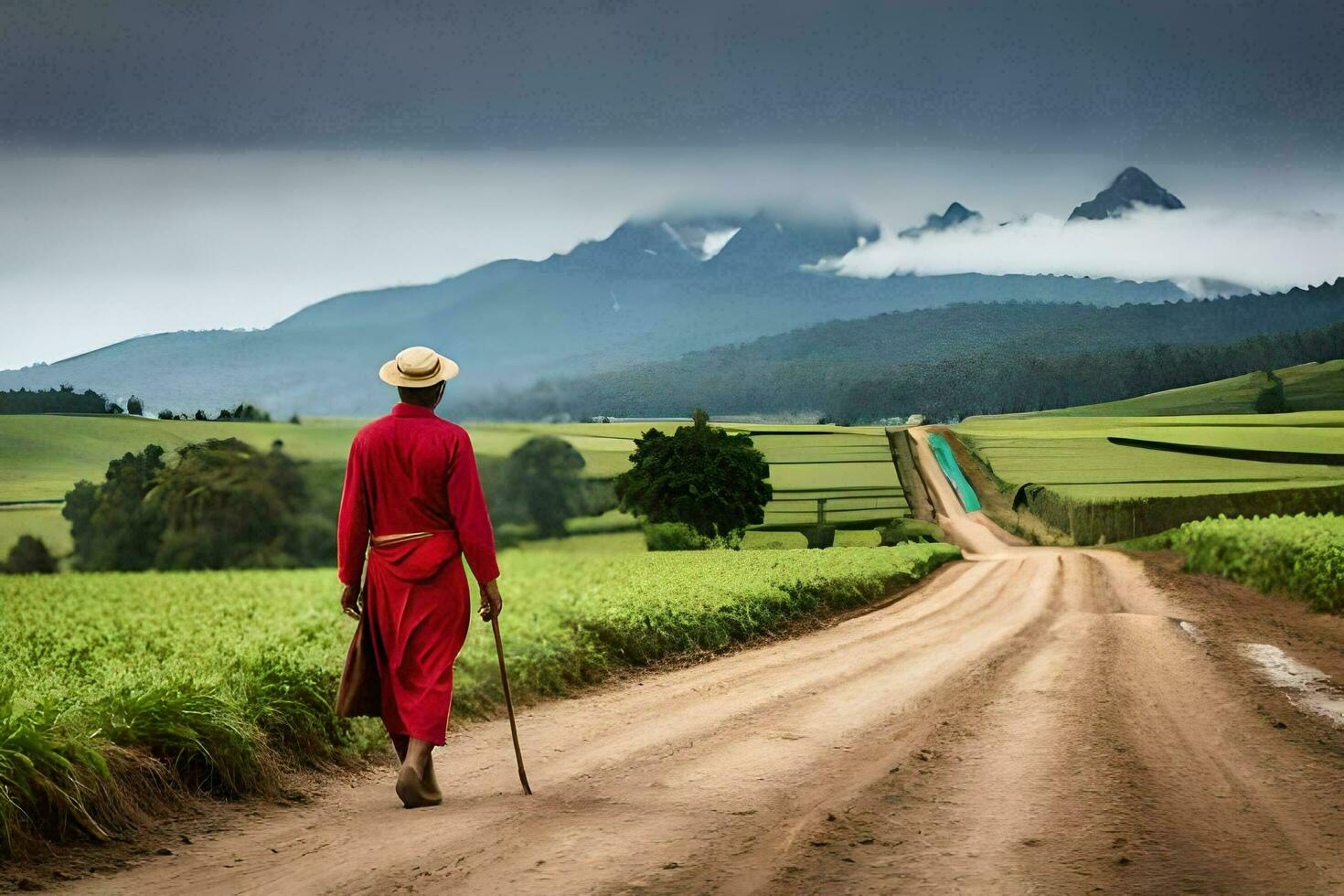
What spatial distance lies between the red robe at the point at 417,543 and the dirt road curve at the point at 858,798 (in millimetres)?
523

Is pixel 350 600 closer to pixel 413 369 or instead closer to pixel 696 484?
pixel 413 369

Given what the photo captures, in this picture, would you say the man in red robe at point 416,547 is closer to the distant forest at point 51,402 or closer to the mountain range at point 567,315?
the mountain range at point 567,315

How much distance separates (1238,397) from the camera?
702 inches

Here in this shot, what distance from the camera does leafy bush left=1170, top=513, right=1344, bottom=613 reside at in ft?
40.8

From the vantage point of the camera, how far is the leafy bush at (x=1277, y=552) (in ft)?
40.8

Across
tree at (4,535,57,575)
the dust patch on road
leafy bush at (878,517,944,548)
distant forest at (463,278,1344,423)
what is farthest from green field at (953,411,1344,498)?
tree at (4,535,57,575)

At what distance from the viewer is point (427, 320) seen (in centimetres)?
2197

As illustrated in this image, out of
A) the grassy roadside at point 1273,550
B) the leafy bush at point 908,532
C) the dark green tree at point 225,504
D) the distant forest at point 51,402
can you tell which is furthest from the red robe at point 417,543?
the leafy bush at point 908,532

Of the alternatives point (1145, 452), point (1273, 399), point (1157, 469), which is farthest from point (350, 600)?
point (1273, 399)

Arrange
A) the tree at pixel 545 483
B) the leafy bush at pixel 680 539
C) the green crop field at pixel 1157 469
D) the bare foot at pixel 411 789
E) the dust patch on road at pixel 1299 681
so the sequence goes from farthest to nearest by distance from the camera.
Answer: the leafy bush at pixel 680 539 → the green crop field at pixel 1157 469 → the tree at pixel 545 483 → the dust patch on road at pixel 1299 681 → the bare foot at pixel 411 789

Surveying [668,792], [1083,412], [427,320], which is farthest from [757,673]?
[427,320]

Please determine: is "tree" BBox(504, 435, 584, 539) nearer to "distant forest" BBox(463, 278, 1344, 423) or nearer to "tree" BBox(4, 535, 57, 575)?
"distant forest" BBox(463, 278, 1344, 423)

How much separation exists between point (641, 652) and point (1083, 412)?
1323 cm

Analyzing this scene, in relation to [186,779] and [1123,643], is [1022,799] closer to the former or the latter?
[186,779]
